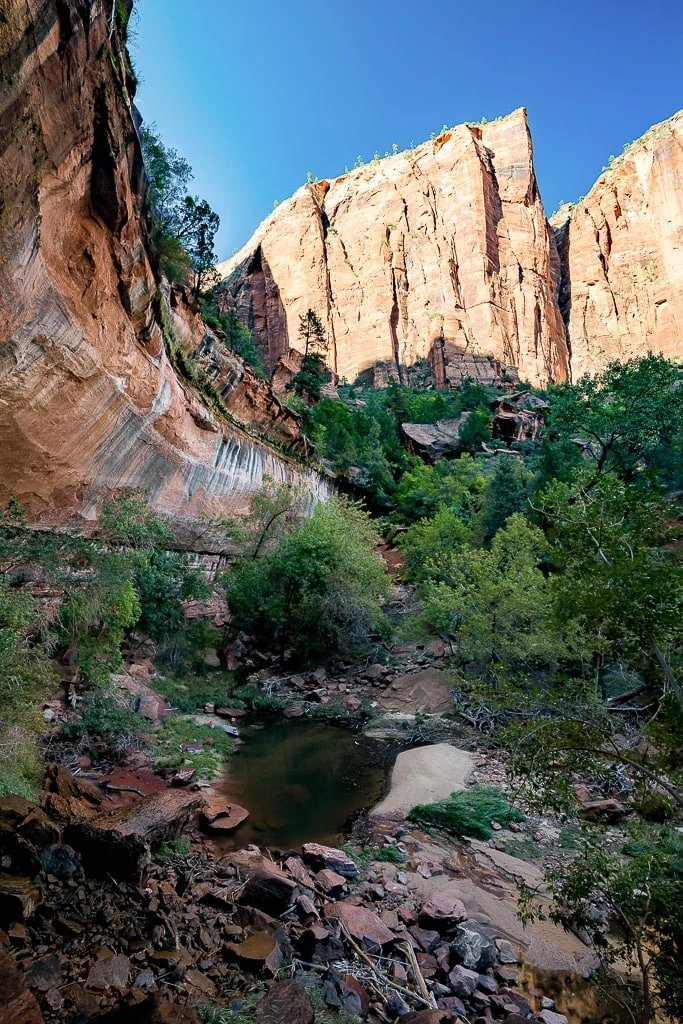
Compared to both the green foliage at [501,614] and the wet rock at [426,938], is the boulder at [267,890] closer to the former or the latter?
the wet rock at [426,938]

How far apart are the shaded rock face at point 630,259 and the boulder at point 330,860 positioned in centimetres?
6825

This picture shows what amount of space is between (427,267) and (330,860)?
7068cm

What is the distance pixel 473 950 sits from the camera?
4895mm

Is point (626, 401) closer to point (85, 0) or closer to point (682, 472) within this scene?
point (682, 472)

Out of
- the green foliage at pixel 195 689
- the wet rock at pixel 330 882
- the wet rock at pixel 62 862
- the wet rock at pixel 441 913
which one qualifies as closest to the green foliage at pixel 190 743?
the green foliage at pixel 195 689

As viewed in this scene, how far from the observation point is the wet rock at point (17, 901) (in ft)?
12.4

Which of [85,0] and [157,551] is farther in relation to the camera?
[157,551]

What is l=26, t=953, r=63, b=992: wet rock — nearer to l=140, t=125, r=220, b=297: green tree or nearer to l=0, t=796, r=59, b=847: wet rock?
l=0, t=796, r=59, b=847: wet rock

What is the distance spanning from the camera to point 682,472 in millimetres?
24281

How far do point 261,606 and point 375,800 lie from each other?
9.35 m

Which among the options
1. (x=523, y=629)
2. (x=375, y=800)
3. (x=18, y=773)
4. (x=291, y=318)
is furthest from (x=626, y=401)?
(x=291, y=318)

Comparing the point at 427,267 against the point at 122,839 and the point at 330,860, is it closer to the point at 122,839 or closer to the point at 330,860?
the point at 330,860

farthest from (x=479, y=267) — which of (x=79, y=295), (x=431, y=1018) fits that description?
(x=431, y=1018)

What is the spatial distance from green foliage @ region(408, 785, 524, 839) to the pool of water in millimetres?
1199
